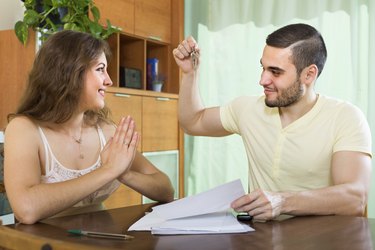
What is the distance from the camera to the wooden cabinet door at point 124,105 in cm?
316

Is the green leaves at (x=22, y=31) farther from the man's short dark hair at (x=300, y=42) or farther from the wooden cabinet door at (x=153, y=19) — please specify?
the man's short dark hair at (x=300, y=42)

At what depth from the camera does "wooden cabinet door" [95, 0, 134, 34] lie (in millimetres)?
3264

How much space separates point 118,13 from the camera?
340 cm

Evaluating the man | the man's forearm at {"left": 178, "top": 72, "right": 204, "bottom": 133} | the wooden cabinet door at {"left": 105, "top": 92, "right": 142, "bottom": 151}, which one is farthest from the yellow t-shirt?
the wooden cabinet door at {"left": 105, "top": 92, "right": 142, "bottom": 151}

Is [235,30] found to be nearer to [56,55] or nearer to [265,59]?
[265,59]

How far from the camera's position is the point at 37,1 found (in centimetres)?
273

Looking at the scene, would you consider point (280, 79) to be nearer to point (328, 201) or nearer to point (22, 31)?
point (328, 201)

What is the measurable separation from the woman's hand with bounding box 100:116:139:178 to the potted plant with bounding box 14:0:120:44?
148cm

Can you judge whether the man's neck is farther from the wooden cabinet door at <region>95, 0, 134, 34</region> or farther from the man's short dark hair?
the wooden cabinet door at <region>95, 0, 134, 34</region>

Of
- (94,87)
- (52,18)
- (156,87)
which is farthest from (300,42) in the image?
(156,87)

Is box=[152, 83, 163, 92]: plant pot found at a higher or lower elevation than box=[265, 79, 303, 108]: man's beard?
higher

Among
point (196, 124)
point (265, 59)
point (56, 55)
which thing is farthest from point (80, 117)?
point (265, 59)

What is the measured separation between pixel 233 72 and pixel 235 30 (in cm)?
34

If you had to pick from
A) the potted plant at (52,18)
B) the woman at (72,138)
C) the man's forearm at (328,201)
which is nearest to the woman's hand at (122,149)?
the woman at (72,138)
